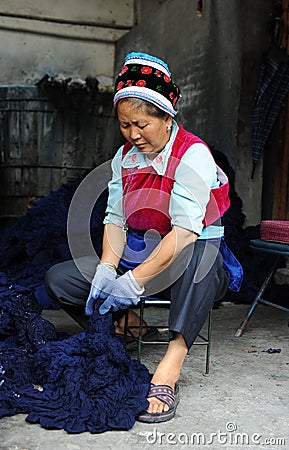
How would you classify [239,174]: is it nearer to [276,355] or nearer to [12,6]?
[276,355]

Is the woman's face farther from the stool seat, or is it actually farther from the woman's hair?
the stool seat

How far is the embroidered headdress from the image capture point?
6.81 ft

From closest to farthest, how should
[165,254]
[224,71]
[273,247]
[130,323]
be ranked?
[165,254], [130,323], [273,247], [224,71]

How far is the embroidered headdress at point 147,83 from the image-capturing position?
2.08 meters

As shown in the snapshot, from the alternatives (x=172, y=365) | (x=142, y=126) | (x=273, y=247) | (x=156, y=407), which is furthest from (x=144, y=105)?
→ (x=273, y=247)

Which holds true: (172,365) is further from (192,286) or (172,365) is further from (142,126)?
(142,126)

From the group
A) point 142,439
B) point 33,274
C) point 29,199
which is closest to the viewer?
point 142,439

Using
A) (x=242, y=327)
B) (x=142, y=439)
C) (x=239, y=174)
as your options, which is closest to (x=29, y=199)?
(x=239, y=174)

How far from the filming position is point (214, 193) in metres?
2.23

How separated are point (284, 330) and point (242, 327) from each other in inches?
11.3

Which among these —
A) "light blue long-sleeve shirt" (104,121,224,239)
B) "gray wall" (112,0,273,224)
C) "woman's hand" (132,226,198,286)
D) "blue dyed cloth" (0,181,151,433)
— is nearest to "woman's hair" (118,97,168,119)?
"light blue long-sleeve shirt" (104,121,224,239)

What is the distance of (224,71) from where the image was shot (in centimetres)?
442

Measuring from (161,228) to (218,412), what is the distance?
720mm

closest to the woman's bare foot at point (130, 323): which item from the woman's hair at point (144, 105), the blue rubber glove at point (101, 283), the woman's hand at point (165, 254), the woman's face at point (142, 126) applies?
the blue rubber glove at point (101, 283)
